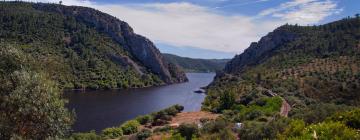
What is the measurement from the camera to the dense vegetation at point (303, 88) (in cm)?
3693

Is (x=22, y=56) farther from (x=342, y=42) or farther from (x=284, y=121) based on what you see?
(x=342, y=42)

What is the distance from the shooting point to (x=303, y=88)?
8338cm

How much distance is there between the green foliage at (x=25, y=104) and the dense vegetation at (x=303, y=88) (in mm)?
9858

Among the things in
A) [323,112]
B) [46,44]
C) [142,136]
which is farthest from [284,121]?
[46,44]

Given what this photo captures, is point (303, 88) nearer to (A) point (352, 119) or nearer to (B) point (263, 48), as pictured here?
(A) point (352, 119)

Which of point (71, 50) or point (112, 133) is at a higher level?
point (71, 50)

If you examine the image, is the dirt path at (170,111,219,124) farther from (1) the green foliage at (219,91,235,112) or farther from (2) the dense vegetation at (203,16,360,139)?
(1) the green foliage at (219,91,235,112)

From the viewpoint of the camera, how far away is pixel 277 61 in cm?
12506

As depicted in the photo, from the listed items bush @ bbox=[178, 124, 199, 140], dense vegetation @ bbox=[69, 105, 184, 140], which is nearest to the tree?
dense vegetation @ bbox=[69, 105, 184, 140]

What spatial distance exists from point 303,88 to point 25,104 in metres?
74.6

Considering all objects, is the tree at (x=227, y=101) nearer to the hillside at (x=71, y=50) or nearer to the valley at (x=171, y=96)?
the valley at (x=171, y=96)

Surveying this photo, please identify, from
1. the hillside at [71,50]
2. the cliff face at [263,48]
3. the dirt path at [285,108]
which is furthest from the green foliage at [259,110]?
the hillside at [71,50]

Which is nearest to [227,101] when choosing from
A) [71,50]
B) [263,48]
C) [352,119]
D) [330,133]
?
[352,119]

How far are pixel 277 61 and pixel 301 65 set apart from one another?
1669 cm
